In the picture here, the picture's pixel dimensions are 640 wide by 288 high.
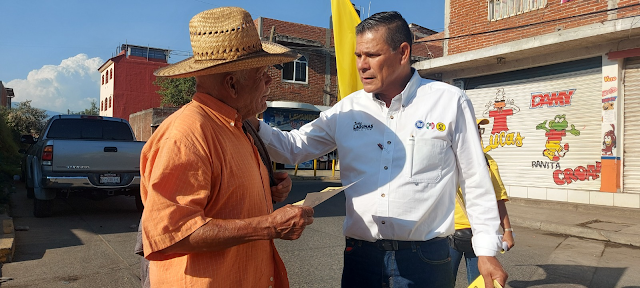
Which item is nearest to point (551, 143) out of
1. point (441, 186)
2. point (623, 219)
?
point (623, 219)

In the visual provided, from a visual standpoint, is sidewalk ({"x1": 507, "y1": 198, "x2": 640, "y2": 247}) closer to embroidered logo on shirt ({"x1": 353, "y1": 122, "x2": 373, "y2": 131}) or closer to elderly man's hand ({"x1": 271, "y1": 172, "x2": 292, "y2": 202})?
A: embroidered logo on shirt ({"x1": 353, "y1": 122, "x2": 373, "y2": 131})

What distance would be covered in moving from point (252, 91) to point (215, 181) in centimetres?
46

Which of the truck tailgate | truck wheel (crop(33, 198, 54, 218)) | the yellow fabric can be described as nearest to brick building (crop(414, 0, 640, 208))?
the yellow fabric

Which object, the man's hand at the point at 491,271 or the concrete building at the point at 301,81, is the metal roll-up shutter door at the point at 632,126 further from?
the concrete building at the point at 301,81

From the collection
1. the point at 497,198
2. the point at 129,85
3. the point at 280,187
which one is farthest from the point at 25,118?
the point at 280,187

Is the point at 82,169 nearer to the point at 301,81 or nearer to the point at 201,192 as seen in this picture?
the point at 201,192

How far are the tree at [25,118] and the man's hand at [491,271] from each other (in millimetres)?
30152

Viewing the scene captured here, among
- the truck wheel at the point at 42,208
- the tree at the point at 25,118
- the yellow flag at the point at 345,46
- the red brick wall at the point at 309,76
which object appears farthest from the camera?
the tree at the point at 25,118

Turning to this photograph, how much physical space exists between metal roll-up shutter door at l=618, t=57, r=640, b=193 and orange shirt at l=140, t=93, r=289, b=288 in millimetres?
10702

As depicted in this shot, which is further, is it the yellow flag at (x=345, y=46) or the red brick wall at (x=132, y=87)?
the red brick wall at (x=132, y=87)

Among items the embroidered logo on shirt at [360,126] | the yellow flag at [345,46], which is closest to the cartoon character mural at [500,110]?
the yellow flag at [345,46]

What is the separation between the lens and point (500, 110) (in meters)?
12.6

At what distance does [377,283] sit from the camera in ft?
7.06

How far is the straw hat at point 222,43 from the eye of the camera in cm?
169
